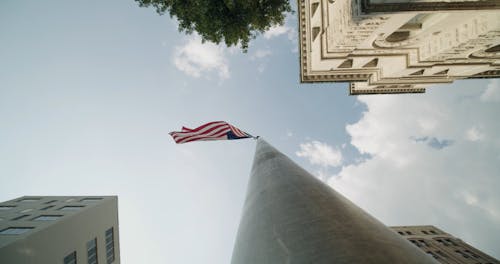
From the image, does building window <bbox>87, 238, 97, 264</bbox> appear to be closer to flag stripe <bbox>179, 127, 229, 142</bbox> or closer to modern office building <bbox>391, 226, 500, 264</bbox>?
flag stripe <bbox>179, 127, 229, 142</bbox>

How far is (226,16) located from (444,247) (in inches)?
2129

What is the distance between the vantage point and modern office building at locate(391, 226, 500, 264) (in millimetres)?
40625

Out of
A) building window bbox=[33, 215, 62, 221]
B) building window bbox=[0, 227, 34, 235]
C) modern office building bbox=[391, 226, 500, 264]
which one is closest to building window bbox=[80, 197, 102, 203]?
building window bbox=[33, 215, 62, 221]

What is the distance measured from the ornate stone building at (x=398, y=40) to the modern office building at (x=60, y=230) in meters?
28.6

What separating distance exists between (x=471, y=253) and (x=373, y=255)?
58.5m

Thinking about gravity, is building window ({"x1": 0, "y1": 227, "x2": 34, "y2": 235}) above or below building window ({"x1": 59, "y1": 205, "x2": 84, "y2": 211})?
above

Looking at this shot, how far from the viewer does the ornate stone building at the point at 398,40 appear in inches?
550

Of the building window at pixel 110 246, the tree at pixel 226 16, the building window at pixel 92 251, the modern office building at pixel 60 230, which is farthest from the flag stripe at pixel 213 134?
the building window at pixel 110 246

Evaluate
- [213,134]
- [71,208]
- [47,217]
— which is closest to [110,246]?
[71,208]

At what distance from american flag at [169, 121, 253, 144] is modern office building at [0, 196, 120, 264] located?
15.8m

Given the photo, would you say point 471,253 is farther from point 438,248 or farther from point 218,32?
point 218,32

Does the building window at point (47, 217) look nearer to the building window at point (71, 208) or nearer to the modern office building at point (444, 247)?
the building window at point (71, 208)

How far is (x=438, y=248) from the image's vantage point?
143ft

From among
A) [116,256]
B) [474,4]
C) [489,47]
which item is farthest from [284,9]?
[116,256]
